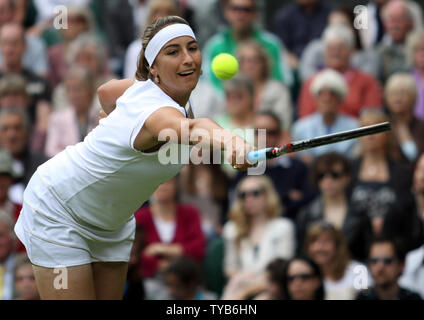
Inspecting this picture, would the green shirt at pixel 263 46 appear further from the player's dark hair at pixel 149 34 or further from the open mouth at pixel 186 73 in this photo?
the open mouth at pixel 186 73

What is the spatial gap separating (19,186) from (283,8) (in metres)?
3.86

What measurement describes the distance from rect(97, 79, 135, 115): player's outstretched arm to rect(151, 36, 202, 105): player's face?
619 mm

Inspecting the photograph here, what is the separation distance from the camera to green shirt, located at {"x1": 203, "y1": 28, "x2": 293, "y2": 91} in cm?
1009

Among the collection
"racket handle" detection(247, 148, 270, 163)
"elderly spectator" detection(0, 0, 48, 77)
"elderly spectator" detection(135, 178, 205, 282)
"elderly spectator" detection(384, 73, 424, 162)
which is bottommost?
"racket handle" detection(247, 148, 270, 163)

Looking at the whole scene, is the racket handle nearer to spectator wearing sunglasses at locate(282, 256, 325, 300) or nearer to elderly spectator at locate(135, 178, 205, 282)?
spectator wearing sunglasses at locate(282, 256, 325, 300)

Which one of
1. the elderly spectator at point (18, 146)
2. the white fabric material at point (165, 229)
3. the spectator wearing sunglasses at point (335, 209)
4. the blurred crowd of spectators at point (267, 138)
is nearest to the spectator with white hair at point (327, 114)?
the blurred crowd of spectators at point (267, 138)

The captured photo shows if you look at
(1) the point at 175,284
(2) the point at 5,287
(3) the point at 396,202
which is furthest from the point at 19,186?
(3) the point at 396,202

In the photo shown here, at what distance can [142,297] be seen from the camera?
8.16 m

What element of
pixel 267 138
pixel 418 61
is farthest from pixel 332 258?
pixel 418 61

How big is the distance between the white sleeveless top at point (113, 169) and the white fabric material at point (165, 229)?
3.16m

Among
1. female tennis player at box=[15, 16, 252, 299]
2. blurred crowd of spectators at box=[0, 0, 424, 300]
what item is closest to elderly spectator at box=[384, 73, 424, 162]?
blurred crowd of spectators at box=[0, 0, 424, 300]

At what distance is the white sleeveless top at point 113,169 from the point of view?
4914 millimetres

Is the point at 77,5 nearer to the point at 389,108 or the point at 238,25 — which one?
the point at 238,25
